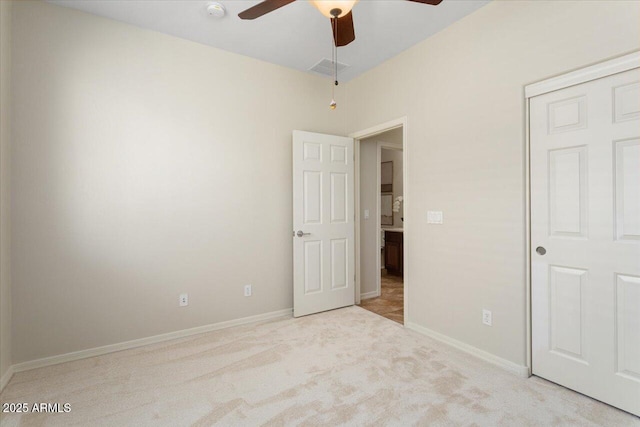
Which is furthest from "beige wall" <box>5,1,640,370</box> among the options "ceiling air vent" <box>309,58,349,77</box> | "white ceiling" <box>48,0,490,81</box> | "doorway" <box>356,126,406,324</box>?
"doorway" <box>356,126,406,324</box>

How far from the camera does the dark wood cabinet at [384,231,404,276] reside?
561cm

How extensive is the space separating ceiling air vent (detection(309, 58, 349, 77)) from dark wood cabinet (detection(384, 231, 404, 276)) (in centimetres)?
296

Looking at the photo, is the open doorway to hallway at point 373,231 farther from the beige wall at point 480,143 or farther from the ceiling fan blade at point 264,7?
the ceiling fan blade at point 264,7

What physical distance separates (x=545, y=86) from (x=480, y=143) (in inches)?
22.3

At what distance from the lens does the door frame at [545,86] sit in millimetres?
1888

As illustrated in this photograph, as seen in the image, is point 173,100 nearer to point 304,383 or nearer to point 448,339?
point 304,383

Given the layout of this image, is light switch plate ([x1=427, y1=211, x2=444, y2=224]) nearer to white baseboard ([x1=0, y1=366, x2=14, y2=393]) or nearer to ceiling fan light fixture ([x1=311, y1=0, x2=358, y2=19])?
ceiling fan light fixture ([x1=311, y1=0, x2=358, y2=19])

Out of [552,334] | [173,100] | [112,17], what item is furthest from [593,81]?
[112,17]

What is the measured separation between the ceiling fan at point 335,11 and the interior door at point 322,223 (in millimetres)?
1548

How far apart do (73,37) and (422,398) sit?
3.81 m

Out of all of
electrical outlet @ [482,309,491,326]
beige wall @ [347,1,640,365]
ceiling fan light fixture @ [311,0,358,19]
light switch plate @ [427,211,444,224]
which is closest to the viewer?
ceiling fan light fixture @ [311,0,358,19]

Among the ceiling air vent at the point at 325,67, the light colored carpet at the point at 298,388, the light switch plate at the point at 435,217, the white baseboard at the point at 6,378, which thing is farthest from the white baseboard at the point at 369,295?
the white baseboard at the point at 6,378

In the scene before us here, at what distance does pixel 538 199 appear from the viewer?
2.27m

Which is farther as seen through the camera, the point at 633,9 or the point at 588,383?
the point at 588,383
